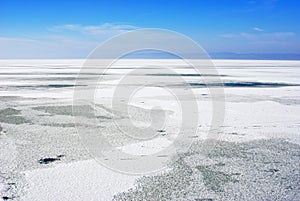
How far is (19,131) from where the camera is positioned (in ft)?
22.3

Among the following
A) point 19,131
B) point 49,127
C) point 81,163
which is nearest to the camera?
point 81,163

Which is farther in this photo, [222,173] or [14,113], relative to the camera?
[14,113]

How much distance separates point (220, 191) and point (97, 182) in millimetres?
1655

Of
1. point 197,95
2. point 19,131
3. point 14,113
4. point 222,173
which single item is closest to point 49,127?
point 19,131

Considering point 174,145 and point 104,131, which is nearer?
point 174,145

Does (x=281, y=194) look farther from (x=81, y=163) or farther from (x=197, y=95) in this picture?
(x=197, y=95)

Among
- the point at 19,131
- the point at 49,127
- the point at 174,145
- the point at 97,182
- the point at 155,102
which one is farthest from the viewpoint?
the point at 155,102

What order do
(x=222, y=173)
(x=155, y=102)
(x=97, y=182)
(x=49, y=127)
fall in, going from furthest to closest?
(x=155, y=102), (x=49, y=127), (x=222, y=173), (x=97, y=182)

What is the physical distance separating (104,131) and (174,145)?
1745mm

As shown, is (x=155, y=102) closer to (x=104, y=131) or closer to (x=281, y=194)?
(x=104, y=131)

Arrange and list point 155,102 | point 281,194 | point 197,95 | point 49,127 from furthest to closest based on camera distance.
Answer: point 197,95 → point 155,102 → point 49,127 → point 281,194

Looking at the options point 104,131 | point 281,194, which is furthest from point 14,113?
point 281,194

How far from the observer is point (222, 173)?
4629 millimetres

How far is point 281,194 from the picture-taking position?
3.94 m
